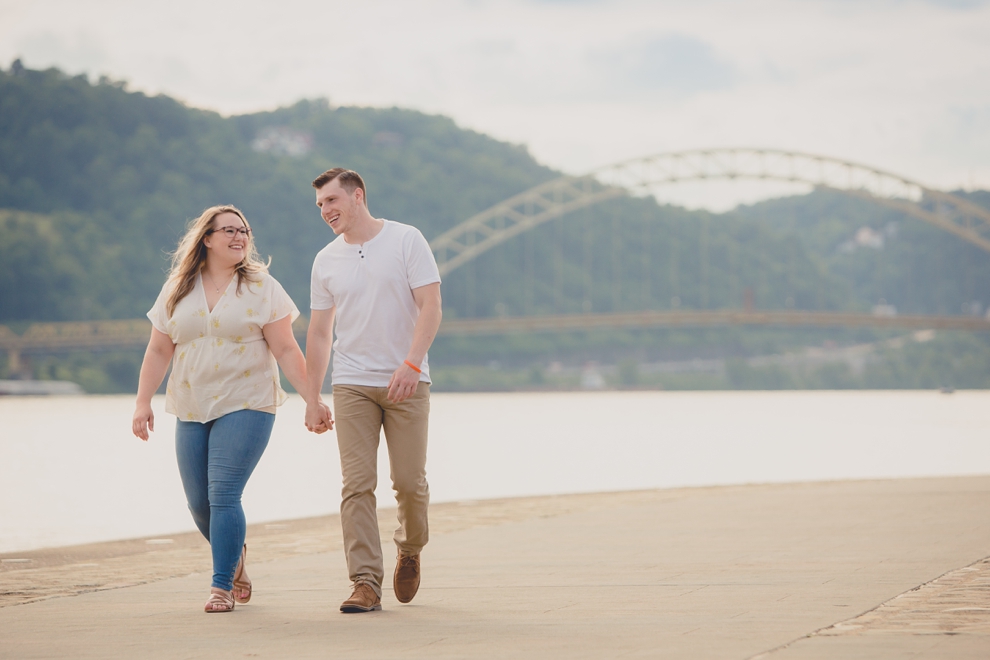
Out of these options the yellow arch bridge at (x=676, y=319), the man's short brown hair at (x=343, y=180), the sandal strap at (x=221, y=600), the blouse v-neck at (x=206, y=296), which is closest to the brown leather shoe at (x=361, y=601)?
the sandal strap at (x=221, y=600)

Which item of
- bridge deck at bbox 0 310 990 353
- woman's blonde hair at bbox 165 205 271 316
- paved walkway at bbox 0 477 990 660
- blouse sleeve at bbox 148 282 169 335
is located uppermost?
bridge deck at bbox 0 310 990 353

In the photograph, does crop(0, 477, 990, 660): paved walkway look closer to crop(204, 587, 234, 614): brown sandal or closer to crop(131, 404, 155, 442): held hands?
crop(204, 587, 234, 614): brown sandal

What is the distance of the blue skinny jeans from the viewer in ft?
15.8

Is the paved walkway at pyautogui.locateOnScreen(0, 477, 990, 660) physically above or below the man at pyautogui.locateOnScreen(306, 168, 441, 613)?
below

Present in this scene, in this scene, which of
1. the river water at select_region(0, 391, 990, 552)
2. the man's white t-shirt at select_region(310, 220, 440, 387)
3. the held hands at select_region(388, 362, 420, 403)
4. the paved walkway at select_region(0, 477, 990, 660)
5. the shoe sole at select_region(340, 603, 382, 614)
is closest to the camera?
the paved walkway at select_region(0, 477, 990, 660)

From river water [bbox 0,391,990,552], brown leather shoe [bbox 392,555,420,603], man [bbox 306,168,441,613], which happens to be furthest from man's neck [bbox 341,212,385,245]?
river water [bbox 0,391,990,552]

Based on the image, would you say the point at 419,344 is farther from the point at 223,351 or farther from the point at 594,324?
the point at 594,324

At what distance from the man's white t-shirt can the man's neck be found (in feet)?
0.08

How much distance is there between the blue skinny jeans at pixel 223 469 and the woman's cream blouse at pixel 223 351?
46 mm

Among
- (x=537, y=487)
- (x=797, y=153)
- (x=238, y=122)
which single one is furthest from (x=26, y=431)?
(x=238, y=122)

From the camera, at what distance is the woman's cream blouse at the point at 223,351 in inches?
192

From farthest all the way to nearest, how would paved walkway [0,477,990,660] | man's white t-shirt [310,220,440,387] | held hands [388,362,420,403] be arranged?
1. man's white t-shirt [310,220,440,387]
2. held hands [388,362,420,403]
3. paved walkway [0,477,990,660]

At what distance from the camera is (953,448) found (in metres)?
30.1

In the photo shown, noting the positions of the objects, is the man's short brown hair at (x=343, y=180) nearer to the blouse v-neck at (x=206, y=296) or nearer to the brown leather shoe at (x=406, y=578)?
the blouse v-neck at (x=206, y=296)
